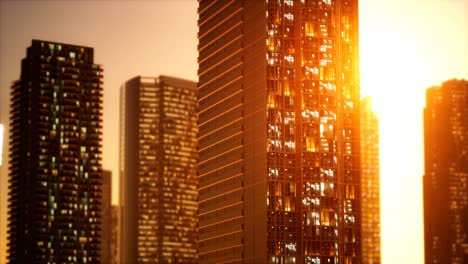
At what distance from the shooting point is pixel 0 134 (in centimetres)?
3916
